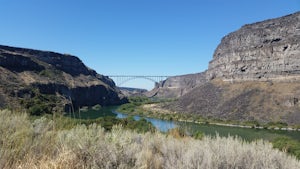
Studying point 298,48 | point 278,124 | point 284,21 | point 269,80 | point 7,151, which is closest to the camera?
point 7,151

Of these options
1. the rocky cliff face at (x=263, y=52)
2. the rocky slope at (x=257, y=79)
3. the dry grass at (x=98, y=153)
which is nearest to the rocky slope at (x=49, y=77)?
the rocky slope at (x=257, y=79)

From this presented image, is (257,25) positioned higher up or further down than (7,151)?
higher up

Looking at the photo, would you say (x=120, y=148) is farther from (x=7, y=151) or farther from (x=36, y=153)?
(x=7, y=151)

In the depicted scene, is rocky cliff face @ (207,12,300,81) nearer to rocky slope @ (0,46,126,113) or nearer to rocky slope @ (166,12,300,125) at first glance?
rocky slope @ (166,12,300,125)

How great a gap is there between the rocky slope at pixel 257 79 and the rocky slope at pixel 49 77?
36.9 meters

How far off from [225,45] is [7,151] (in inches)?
4653

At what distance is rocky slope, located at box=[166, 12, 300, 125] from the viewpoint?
6925 centimetres

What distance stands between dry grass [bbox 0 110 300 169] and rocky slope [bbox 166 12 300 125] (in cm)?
6140

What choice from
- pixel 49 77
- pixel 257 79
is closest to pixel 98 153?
pixel 257 79

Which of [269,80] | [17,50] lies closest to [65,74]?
[17,50]

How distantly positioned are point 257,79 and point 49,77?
242 feet

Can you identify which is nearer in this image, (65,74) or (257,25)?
(257,25)

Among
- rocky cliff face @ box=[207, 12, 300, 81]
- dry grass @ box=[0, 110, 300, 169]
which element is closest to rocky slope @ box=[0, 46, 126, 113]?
rocky cliff face @ box=[207, 12, 300, 81]

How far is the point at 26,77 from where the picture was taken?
83562mm
